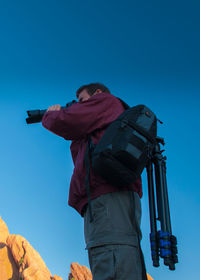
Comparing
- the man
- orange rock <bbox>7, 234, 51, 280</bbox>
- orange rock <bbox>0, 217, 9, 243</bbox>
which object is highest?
the man

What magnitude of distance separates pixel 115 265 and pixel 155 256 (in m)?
0.60

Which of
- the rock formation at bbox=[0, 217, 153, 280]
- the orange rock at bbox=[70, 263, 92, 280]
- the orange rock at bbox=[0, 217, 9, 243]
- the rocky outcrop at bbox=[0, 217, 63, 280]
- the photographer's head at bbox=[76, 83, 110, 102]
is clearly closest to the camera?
the photographer's head at bbox=[76, 83, 110, 102]

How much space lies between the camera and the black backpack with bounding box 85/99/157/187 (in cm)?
261

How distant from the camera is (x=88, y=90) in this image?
3900mm

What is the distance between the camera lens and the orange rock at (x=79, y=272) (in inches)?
1944

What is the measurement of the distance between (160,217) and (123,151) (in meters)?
0.91

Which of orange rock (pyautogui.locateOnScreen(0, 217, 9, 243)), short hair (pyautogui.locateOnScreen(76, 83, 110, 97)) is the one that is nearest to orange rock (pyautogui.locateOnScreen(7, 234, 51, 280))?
orange rock (pyautogui.locateOnScreen(0, 217, 9, 243))

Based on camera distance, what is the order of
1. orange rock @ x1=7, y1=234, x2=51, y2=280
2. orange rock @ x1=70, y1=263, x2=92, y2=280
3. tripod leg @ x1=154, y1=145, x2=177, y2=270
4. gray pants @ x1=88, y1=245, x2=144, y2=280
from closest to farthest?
1. gray pants @ x1=88, y1=245, x2=144, y2=280
2. tripod leg @ x1=154, y1=145, x2=177, y2=270
3. orange rock @ x1=7, y1=234, x2=51, y2=280
4. orange rock @ x1=70, y1=263, x2=92, y2=280

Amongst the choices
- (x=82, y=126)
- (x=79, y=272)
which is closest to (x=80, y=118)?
(x=82, y=126)

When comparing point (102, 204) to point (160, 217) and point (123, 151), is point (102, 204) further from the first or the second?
point (160, 217)

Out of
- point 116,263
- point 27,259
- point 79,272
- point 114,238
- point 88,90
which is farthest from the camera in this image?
point 27,259

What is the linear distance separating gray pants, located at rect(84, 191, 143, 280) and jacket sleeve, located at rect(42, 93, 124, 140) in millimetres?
826

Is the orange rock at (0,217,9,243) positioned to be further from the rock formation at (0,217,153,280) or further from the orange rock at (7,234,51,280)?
the orange rock at (7,234,51,280)

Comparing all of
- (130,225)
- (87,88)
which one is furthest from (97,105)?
(130,225)
